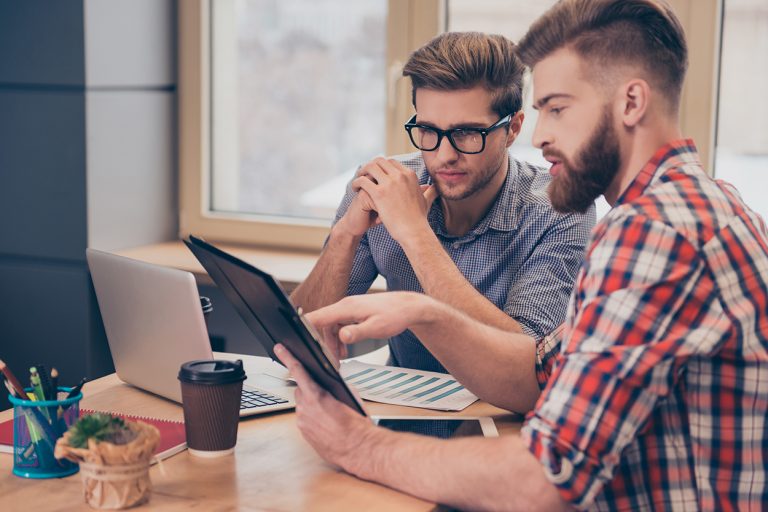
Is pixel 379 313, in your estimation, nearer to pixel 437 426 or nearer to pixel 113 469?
pixel 437 426

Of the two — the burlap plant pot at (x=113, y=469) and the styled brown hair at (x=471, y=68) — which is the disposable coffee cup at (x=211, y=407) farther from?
the styled brown hair at (x=471, y=68)

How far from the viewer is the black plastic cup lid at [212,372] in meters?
1.50

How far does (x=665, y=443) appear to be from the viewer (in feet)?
4.32

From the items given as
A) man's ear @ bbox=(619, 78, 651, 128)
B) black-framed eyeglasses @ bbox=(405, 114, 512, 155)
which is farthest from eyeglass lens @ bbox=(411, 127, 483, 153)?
man's ear @ bbox=(619, 78, 651, 128)

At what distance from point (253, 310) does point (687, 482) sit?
68 centimetres

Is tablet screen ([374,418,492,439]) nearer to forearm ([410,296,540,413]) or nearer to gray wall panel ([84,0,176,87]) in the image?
forearm ([410,296,540,413])

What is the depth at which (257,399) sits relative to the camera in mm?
1781

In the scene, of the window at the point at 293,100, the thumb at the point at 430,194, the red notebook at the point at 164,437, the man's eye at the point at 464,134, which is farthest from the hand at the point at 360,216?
the window at the point at 293,100

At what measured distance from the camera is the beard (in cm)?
146

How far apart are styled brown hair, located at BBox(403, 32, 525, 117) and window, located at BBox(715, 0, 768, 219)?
93cm

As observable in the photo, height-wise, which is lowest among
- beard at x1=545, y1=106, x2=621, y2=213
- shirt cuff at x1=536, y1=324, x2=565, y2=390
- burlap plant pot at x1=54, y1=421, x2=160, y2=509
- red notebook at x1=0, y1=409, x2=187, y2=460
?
red notebook at x1=0, y1=409, x2=187, y2=460

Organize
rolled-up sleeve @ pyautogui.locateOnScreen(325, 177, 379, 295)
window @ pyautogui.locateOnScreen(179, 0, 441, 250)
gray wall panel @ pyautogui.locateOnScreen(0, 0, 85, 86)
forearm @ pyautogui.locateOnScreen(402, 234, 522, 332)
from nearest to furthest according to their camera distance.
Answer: forearm @ pyautogui.locateOnScreen(402, 234, 522, 332) → rolled-up sleeve @ pyautogui.locateOnScreen(325, 177, 379, 295) → gray wall panel @ pyautogui.locateOnScreen(0, 0, 85, 86) → window @ pyautogui.locateOnScreen(179, 0, 441, 250)

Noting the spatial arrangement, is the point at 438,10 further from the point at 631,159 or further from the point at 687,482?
the point at 687,482

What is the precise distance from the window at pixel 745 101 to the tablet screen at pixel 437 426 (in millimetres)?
1564
